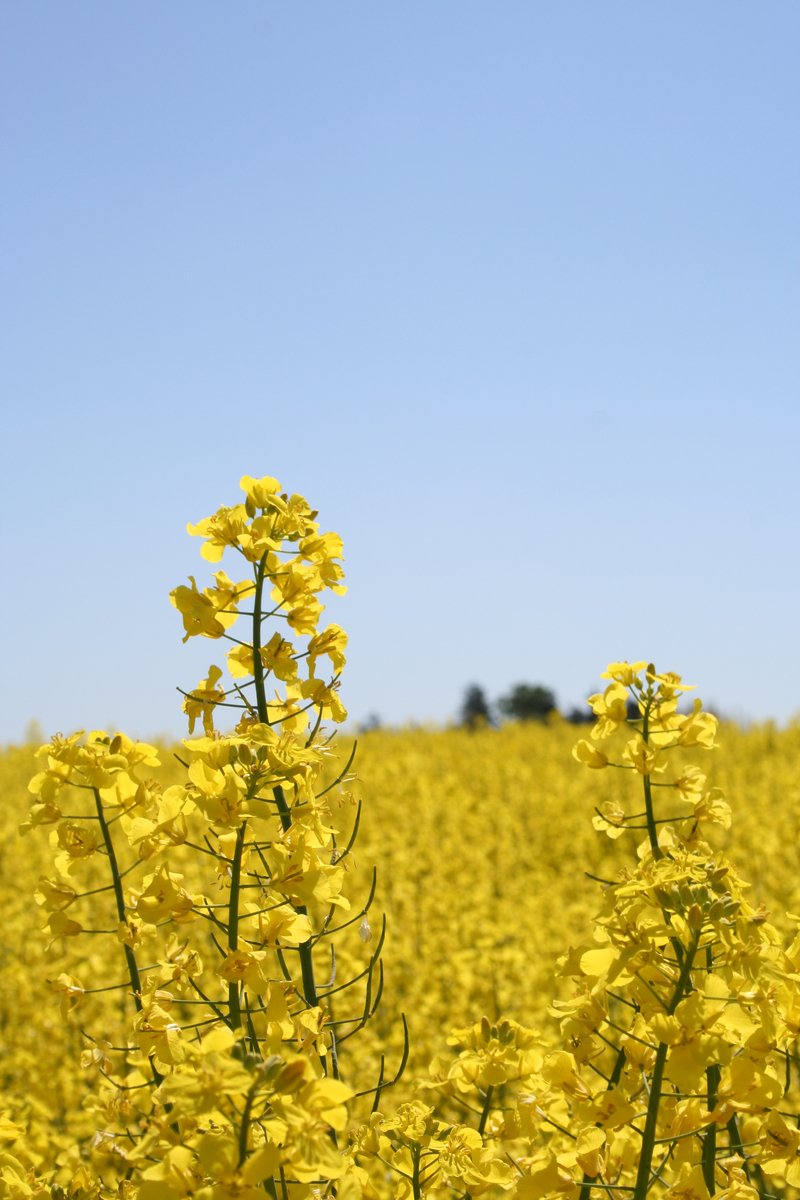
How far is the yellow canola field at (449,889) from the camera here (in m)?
5.99

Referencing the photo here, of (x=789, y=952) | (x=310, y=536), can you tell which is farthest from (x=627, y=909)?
(x=310, y=536)

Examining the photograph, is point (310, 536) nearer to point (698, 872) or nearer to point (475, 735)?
point (698, 872)

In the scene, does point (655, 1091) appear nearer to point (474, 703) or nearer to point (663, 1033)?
point (663, 1033)

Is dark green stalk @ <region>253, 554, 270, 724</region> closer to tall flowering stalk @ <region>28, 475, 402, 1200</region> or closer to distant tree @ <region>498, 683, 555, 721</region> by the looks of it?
tall flowering stalk @ <region>28, 475, 402, 1200</region>

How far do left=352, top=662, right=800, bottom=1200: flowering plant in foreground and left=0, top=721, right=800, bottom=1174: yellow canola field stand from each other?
0.10 metres

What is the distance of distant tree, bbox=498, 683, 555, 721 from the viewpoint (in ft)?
135

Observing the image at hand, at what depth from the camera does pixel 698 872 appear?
148 centimetres

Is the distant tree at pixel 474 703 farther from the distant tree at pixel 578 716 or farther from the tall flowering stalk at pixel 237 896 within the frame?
the tall flowering stalk at pixel 237 896

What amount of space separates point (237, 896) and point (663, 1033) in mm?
583

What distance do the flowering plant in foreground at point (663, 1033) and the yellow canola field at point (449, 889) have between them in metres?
0.10

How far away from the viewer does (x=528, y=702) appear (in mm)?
41844

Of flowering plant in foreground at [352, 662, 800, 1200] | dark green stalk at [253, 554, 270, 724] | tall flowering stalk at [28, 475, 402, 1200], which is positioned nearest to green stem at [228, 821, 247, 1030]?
tall flowering stalk at [28, 475, 402, 1200]

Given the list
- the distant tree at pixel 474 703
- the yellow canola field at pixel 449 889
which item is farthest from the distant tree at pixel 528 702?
the yellow canola field at pixel 449 889

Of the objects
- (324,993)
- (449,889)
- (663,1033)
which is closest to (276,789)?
(324,993)
